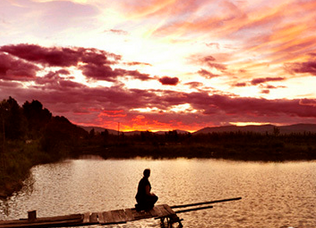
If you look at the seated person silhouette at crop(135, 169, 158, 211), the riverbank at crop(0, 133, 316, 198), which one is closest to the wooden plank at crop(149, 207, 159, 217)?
the seated person silhouette at crop(135, 169, 158, 211)

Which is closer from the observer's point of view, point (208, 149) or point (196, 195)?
point (196, 195)

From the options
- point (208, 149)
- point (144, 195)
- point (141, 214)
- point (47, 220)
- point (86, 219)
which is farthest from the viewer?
point (208, 149)

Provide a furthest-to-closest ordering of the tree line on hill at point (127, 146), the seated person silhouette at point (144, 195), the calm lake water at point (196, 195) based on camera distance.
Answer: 1. the tree line on hill at point (127, 146)
2. the calm lake water at point (196, 195)
3. the seated person silhouette at point (144, 195)

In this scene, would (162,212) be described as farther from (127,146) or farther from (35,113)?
(35,113)

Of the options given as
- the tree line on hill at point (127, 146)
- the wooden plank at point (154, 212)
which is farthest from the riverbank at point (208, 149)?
the wooden plank at point (154, 212)

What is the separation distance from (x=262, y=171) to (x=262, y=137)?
69241mm

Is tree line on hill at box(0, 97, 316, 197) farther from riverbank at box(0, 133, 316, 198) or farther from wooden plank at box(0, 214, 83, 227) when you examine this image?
wooden plank at box(0, 214, 83, 227)

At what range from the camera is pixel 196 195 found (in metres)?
34.2

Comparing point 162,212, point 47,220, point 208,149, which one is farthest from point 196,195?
point 208,149

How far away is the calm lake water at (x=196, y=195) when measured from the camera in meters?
24.7

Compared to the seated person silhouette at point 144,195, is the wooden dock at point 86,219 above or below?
below

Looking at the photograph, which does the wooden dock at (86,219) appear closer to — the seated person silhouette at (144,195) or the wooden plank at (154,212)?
the wooden plank at (154,212)

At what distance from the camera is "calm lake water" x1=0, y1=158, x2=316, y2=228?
80.9 ft

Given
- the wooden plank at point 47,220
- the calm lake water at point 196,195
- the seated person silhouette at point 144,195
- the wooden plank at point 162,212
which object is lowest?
the calm lake water at point 196,195
